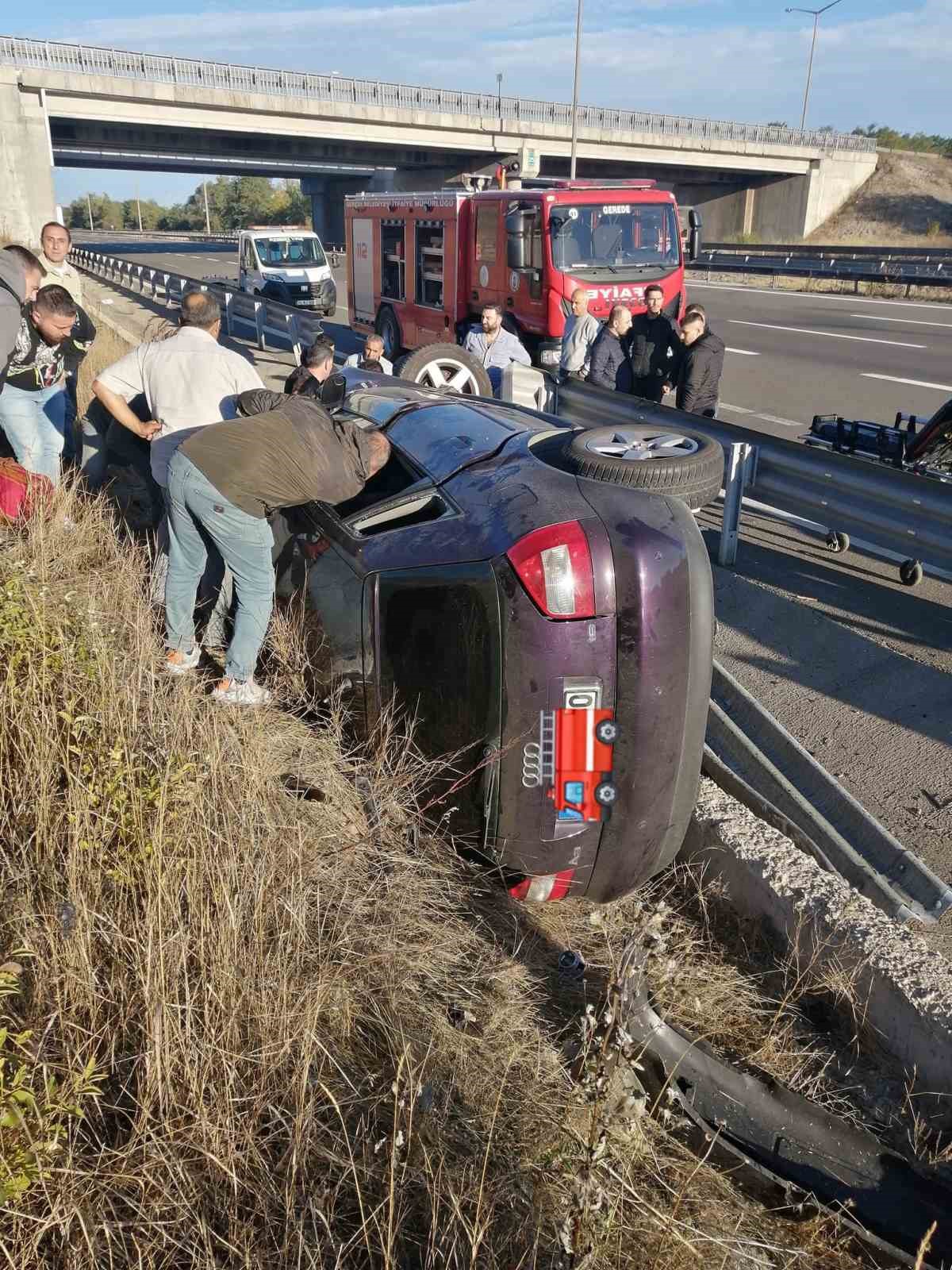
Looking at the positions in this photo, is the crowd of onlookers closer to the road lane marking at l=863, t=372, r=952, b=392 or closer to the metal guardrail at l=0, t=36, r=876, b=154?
the road lane marking at l=863, t=372, r=952, b=392

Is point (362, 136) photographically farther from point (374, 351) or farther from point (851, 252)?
point (374, 351)

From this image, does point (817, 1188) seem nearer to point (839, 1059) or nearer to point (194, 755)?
point (839, 1059)

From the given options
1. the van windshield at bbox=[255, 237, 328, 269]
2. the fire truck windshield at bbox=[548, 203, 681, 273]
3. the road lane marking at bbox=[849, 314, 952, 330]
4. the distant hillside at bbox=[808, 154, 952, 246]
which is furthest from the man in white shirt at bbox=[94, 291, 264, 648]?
the distant hillside at bbox=[808, 154, 952, 246]

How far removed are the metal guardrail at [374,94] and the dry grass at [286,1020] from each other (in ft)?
151

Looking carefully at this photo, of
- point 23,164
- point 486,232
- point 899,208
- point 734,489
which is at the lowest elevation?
point 734,489

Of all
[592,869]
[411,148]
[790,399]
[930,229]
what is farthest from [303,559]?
[930,229]

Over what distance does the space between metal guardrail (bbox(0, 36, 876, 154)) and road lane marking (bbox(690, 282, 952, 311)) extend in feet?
71.1

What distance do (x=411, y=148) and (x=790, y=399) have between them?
44126 millimetres

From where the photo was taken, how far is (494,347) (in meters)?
9.59

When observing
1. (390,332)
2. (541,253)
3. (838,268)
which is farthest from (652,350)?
(838,268)

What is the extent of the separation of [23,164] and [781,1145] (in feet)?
157

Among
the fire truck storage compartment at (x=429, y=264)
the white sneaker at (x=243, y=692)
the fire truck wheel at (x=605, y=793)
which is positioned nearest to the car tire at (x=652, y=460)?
the fire truck wheel at (x=605, y=793)

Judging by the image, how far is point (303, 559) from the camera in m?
4.00

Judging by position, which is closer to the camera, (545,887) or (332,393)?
(545,887)
